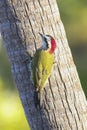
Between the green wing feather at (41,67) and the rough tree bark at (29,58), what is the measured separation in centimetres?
6

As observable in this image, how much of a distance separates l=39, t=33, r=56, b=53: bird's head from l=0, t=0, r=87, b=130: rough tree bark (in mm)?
52

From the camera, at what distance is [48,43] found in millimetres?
7328

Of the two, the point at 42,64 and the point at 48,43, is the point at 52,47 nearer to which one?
the point at 48,43

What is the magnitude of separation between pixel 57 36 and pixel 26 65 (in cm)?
43

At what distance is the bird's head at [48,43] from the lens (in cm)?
731

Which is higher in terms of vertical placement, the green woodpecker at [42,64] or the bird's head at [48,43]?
the bird's head at [48,43]

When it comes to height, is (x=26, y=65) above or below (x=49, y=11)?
below

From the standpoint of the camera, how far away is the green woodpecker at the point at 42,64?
7.29 meters

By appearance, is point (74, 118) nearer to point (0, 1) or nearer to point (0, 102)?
point (0, 1)

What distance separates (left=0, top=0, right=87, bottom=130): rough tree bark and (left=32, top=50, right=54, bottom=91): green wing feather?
59mm

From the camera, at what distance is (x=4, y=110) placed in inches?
693

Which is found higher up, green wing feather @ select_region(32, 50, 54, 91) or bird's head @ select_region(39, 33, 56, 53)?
bird's head @ select_region(39, 33, 56, 53)

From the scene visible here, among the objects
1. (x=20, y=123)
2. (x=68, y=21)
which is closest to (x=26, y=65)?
(x=20, y=123)

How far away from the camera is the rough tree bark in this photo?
7.35 meters
